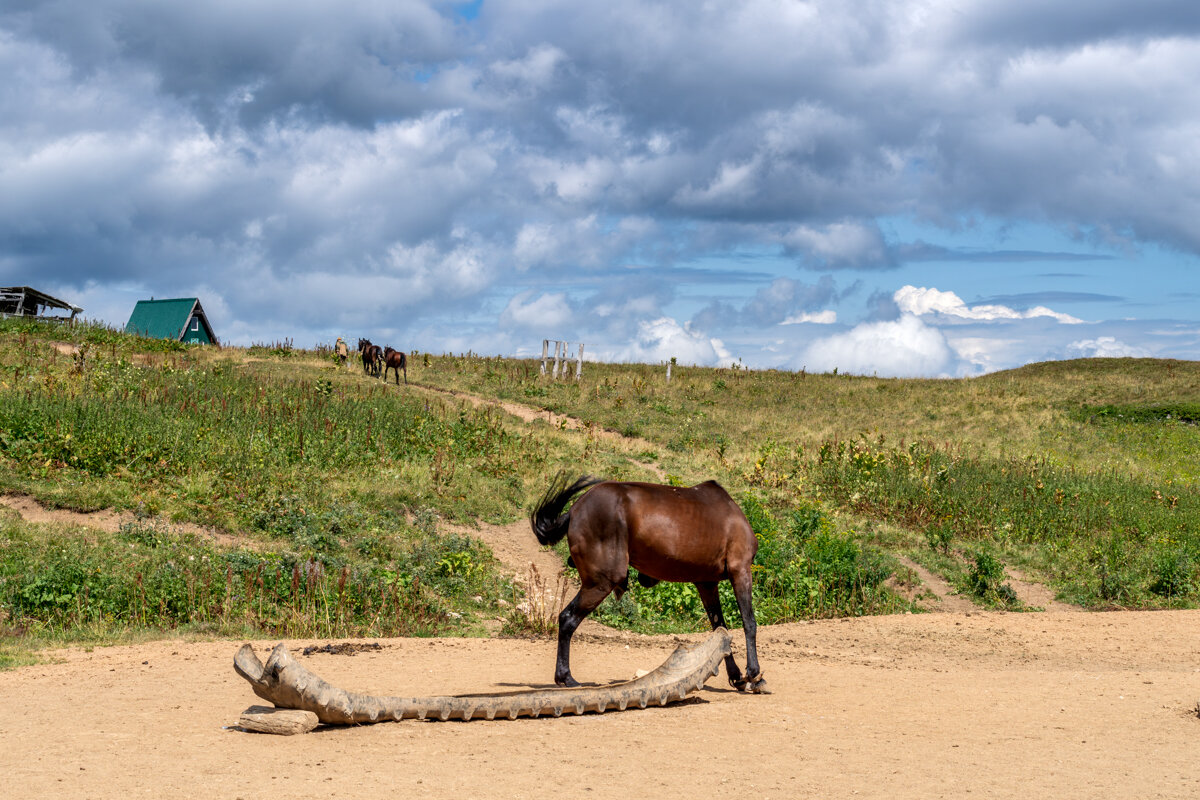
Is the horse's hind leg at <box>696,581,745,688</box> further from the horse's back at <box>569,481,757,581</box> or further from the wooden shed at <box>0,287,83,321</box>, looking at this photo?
the wooden shed at <box>0,287,83,321</box>

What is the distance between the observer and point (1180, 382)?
42000 millimetres

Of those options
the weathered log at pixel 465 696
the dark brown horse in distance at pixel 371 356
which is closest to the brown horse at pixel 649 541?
the weathered log at pixel 465 696

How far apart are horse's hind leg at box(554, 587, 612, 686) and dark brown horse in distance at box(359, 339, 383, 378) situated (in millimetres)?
28079

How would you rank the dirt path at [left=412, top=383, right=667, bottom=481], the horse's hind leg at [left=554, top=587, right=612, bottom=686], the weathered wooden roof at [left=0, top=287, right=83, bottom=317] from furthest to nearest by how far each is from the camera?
the weathered wooden roof at [left=0, top=287, right=83, bottom=317], the dirt path at [left=412, top=383, right=667, bottom=481], the horse's hind leg at [left=554, top=587, right=612, bottom=686]

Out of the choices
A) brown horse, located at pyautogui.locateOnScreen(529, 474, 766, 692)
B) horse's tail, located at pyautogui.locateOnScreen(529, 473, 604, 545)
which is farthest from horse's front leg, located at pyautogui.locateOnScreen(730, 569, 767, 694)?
Answer: horse's tail, located at pyautogui.locateOnScreen(529, 473, 604, 545)

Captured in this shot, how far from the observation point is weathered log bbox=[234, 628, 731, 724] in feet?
21.3

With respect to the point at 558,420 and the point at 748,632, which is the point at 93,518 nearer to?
the point at 748,632

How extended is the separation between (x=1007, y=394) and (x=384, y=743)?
130 feet

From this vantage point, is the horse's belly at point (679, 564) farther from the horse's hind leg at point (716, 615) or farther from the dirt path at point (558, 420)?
the dirt path at point (558, 420)

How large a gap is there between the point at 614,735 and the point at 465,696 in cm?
116

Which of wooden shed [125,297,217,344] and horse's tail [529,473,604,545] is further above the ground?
wooden shed [125,297,217,344]

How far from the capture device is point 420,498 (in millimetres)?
17312

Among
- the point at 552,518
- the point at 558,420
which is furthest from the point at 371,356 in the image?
the point at 552,518

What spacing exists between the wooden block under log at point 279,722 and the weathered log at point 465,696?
2.7 inches
